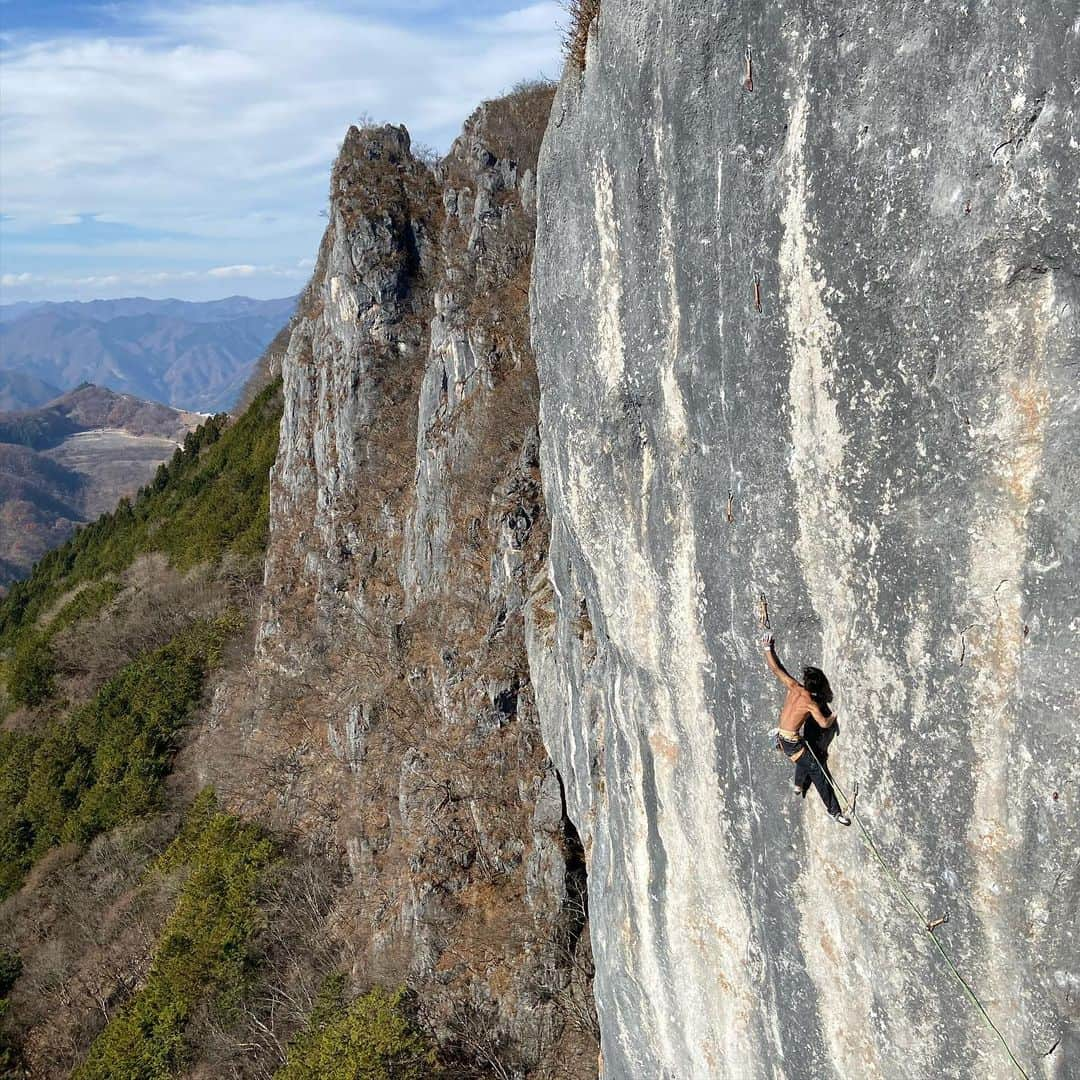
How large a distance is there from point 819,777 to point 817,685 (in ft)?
2.36

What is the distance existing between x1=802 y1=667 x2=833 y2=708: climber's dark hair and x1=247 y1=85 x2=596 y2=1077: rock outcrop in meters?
9.71

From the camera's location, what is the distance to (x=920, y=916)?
5.89 meters

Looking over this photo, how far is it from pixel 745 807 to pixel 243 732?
21718mm

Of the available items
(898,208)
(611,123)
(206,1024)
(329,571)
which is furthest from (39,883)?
(898,208)

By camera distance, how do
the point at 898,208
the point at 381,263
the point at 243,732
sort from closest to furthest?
the point at 898,208 < the point at 381,263 < the point at 243,732

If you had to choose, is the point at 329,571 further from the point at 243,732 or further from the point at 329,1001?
the point at 329,1001

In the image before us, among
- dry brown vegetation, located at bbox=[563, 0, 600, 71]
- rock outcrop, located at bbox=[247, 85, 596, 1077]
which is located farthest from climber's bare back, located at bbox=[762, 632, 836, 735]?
Result: rock outcrop, located at bbox=[247, 85, 596, 1077]

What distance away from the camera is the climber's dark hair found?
249 inches

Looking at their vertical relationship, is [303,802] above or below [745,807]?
below

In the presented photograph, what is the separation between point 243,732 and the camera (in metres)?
25.6

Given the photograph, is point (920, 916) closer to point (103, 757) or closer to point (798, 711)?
point (798, 711)

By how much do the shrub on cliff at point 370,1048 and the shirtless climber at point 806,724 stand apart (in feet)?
39.1

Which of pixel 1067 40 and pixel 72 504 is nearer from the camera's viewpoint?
pixel 1067 40

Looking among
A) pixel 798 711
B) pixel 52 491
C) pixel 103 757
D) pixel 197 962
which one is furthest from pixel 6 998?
pixel 52 491
